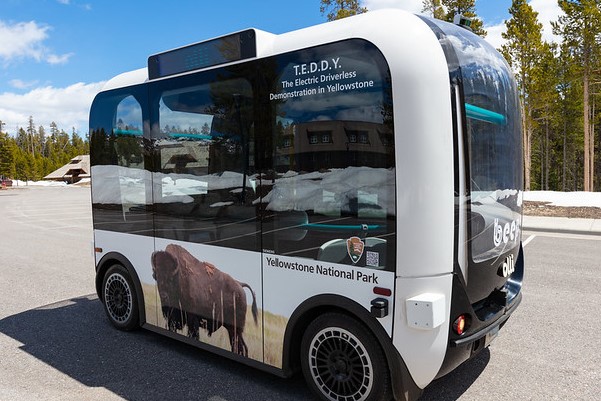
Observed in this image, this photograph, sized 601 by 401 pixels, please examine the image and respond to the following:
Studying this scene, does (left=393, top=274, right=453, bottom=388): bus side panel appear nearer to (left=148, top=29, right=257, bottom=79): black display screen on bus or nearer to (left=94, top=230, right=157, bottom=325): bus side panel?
(left=148, top=29, right=257, bottom=79): black display screen on bus

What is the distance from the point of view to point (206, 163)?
3.94m

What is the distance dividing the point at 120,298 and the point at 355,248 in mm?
3262

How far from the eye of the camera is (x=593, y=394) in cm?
341

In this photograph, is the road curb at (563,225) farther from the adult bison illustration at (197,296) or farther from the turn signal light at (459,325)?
the adult bison illustration at (197,296)

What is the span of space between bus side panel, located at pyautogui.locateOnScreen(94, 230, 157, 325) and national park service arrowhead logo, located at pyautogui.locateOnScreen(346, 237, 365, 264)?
2368mm

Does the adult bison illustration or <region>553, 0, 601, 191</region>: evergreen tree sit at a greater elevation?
<region>553, 0, 601, 191</region>: evergreen tree

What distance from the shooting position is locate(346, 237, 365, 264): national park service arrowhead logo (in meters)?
2.99

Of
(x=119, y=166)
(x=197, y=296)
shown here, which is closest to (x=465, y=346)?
(x=197, y=296)

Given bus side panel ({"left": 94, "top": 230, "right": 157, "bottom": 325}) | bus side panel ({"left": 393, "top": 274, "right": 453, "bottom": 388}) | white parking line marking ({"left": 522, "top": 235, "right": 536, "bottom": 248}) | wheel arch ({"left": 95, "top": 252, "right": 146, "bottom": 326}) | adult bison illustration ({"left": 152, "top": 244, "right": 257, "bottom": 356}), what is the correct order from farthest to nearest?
white parking line marking ({"left": 522, "top": 235, "right": 536, "bottom": 248}), wheel arch ({"left": 95, "top": 252, "right": 146, "bottom": 326}), bus side panel ({"left": 94, "top": 230, "right": 157, "bottom": 325}), adult bison illustration ({"left": 152, "top": 244, "right": 257, "bottom": 356}), bus side panel ({"left": 393, "top": 274, "right": 453, "bottom": 388})

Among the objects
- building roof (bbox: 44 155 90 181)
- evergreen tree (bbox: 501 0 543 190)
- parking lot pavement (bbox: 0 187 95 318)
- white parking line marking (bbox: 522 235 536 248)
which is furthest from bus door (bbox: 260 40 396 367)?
building roof (bbox: 44 155 90 181)

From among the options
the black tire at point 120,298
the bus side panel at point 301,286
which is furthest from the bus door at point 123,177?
the bus side panel at point 301,286

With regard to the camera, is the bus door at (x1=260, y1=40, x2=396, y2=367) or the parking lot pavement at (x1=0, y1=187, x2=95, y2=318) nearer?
the bus door at (x1=260, y1=40, x2=396, y2=367)

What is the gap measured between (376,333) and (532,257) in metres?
7.31

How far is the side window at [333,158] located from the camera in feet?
9.43
